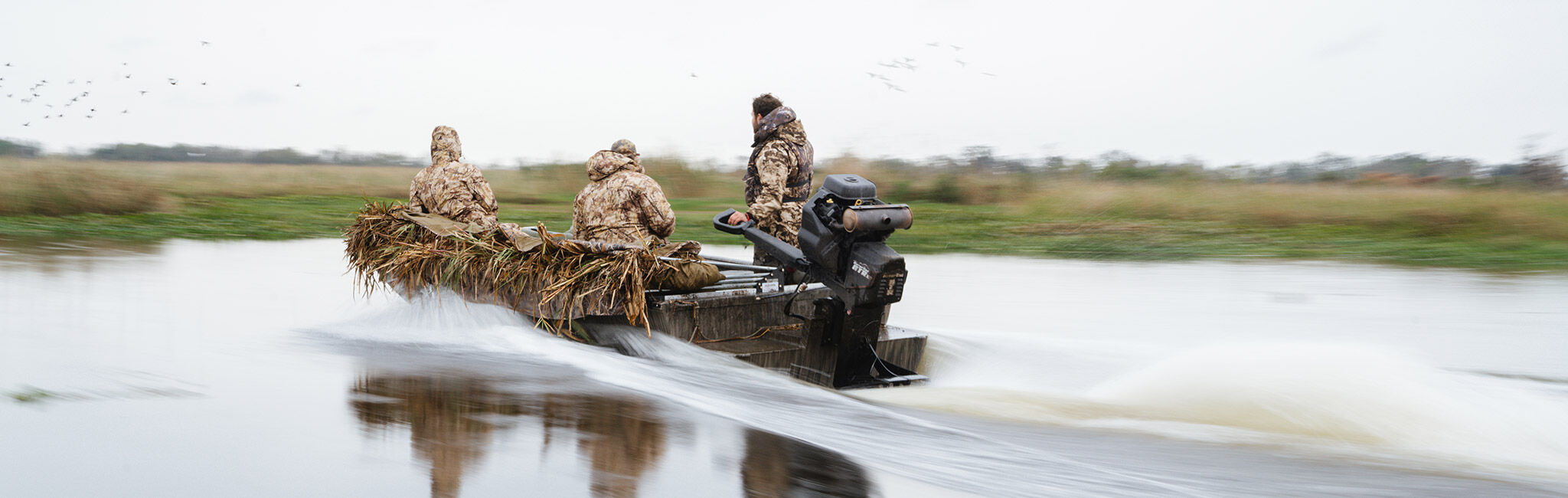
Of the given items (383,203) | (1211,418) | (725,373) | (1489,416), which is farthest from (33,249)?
(1489,416)

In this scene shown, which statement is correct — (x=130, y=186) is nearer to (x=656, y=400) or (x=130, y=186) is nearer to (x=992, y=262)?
(x=992, y=262)

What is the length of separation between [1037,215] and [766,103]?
45.9ft

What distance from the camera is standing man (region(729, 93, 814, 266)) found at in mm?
7277

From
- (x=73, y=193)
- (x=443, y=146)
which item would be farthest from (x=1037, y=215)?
(x=73, y=193)

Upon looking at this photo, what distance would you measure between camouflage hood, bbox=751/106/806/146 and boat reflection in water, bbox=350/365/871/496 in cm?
220

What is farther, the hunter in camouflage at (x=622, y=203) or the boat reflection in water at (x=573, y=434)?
the hunter in camouflage at (x=622, y=203)

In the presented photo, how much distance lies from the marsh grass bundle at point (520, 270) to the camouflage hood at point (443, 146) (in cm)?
102

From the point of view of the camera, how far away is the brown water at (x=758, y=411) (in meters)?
4.44

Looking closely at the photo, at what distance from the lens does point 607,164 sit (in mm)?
7410

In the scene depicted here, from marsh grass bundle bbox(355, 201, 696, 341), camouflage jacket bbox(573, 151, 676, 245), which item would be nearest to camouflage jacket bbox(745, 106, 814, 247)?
camouflage jacket bbox(573, 151, 676, 245)

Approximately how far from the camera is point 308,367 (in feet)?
23.0

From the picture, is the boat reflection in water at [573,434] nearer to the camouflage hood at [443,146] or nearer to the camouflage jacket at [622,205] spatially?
the camouflage jacket at [622,205]

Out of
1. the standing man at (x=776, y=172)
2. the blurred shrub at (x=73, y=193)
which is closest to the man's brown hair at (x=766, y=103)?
the standing man at (x=776, y=172)

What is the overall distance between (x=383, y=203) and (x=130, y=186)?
73.9 ft
